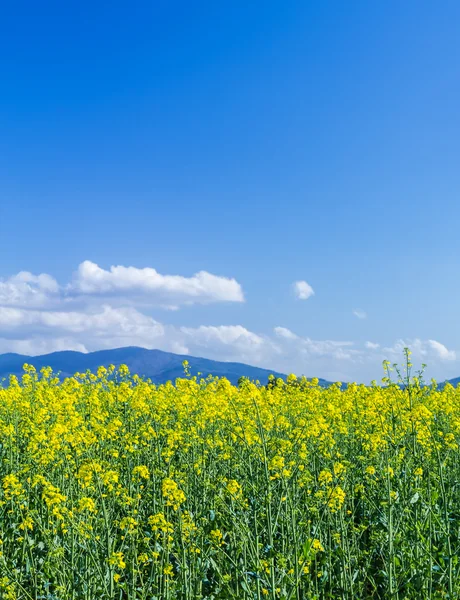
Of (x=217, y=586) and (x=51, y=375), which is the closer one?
(x=217, y=586)

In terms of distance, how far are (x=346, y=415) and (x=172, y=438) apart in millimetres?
3930

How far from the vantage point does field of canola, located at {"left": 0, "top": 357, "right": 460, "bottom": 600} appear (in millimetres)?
4715

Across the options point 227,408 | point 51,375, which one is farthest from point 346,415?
point 51,375

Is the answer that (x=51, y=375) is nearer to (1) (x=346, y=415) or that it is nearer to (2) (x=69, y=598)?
(1) (x=346, y=415)

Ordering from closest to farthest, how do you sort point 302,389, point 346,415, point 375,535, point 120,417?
point 375,535 < point 120,417 < point 346,415 < point 302,389

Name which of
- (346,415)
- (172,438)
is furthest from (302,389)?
(172,438)

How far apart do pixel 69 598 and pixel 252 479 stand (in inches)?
77.1

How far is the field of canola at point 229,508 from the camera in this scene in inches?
186

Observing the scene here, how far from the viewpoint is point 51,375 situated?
525 inches

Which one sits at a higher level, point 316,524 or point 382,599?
point 316,524

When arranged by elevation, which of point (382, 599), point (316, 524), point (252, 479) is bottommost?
point (382, 599)

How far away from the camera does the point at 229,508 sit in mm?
5082

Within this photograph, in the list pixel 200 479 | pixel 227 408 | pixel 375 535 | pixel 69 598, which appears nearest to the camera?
pixel 69 598

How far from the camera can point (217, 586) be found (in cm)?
554
